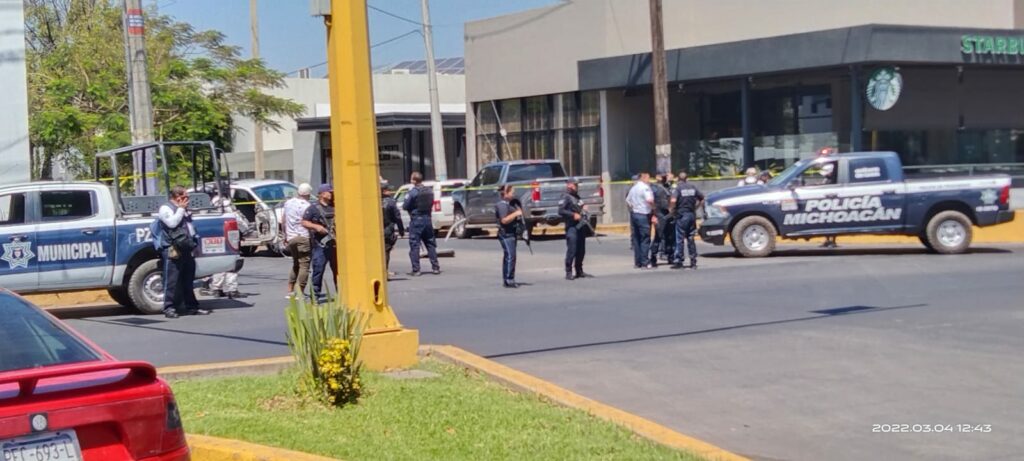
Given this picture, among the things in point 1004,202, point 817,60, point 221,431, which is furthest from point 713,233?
point 221,431

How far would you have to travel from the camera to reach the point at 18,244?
15.4 meters

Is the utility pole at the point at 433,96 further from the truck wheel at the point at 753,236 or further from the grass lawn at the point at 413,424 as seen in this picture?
the grass lawn at the point at 413,424

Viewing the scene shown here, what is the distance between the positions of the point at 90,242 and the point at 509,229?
6.24 metres

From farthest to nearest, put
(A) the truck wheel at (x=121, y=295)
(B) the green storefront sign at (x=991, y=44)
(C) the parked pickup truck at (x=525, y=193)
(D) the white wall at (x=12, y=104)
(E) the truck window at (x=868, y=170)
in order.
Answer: (B) the green storefront sign at (x=991, y=44) < (C) the parked pickup truck at (x=525, y=193) < (E) the truck window at (x=868, y=170) < (D) the white wall at (x=12, y=104) < (A) the truck wheel at (x=121, y=295)

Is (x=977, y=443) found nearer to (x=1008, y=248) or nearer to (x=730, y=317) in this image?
A: (x=730, y=317)

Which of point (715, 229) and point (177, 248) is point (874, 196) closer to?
point (715, 229)

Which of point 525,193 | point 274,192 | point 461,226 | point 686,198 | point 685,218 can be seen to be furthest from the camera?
point 461,226

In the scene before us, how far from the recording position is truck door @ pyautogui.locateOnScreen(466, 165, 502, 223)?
104 feet

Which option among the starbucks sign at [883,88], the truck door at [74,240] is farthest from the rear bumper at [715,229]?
the truck door at [74,240]

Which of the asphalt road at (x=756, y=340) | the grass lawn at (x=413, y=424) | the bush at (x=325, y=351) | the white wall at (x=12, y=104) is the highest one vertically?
the white wall at (x=12, y=104)

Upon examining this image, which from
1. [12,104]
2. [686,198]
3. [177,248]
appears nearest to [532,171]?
[686,198]

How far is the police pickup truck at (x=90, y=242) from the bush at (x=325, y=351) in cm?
808

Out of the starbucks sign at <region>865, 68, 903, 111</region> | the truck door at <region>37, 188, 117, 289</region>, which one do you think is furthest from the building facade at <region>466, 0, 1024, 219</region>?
the truck door at <region>37, 188, 117, 289</region>

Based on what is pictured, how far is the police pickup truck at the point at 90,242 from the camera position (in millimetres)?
15461
